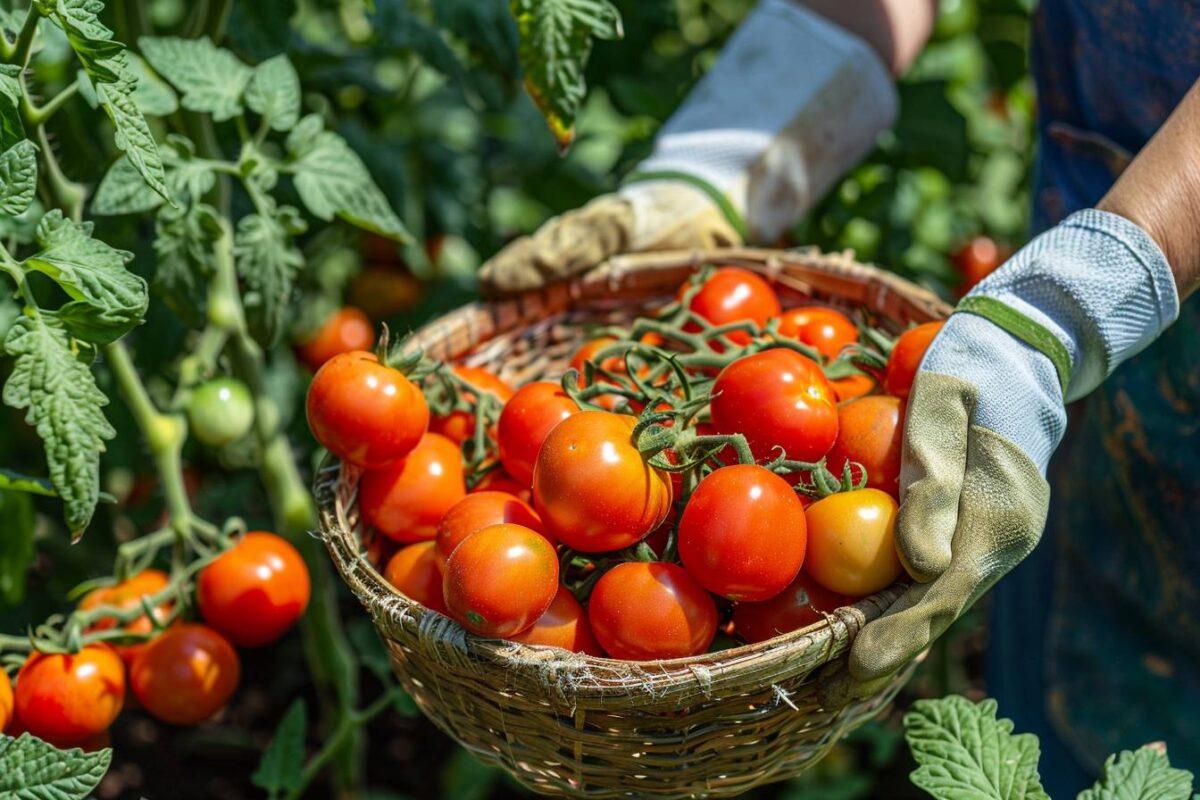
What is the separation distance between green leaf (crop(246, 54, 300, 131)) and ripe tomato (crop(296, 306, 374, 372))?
0.65 m

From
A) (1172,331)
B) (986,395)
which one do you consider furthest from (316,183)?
(1172,331)

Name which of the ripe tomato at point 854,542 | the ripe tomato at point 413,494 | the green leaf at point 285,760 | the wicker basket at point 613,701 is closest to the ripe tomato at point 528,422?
the ripe tomato at point 413,494

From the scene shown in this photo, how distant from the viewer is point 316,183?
4.08ft

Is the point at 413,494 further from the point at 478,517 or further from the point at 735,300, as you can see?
the point at 735,300

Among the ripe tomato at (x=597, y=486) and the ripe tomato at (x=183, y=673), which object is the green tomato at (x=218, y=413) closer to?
the ripe tomato at (x=183, y=673)

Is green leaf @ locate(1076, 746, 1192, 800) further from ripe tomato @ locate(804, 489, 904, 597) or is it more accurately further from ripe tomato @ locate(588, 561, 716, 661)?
ripe tomato @ locate(588, 561, 716, 661)

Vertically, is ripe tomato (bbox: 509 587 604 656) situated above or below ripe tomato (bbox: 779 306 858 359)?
below

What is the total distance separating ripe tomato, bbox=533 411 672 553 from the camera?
39.3 inches

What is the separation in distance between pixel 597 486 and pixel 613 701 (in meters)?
0.18

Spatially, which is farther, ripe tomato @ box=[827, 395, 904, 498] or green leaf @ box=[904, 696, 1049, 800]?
ripe tomato @ box=[827, 395, 904, 498]

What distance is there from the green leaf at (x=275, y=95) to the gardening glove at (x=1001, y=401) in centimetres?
71

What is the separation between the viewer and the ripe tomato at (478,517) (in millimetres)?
1062

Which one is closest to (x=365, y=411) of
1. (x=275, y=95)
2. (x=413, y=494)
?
(x=413, y=494)

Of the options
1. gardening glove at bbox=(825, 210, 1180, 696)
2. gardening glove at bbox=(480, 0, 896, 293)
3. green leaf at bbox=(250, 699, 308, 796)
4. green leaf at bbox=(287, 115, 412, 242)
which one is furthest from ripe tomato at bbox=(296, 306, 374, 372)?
gardening glove at bbox=(825, 210, 1180, 696)
